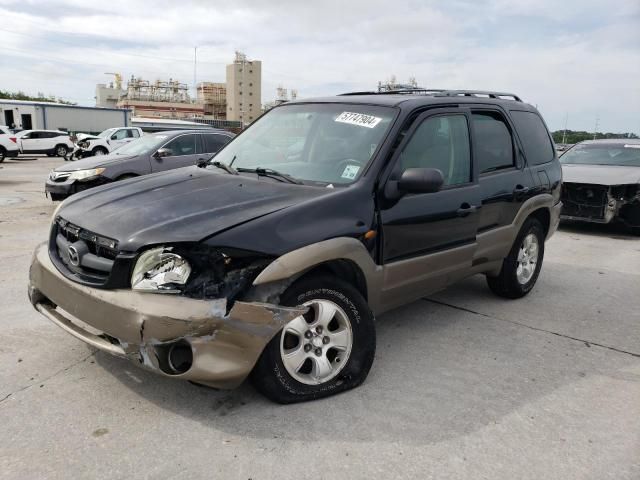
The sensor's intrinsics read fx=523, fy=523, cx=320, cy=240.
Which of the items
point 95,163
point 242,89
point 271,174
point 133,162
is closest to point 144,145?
point 133,162

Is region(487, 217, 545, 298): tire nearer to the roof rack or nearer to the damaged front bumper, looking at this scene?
the roof rack

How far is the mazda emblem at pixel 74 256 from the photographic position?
2.93m

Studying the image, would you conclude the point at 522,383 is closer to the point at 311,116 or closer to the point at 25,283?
the point at 311,116

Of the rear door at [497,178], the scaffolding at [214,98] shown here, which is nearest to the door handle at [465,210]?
the rear door at [497,178]

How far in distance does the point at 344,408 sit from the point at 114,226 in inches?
64.4

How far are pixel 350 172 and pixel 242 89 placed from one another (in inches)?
4766

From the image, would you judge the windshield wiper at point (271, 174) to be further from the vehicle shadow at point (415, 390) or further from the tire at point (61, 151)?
the tire at point (61, 151)

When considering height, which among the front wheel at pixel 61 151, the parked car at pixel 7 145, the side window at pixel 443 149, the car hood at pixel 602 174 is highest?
the side window at pixel 443 149

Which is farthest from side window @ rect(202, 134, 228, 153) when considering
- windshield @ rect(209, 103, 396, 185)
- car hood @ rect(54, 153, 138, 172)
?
windshield @ rect(209, 103, 396, 185)

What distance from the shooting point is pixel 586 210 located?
8930mm

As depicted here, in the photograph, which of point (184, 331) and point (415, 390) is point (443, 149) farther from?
point (184, 331)

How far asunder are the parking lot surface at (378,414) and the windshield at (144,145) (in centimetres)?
583

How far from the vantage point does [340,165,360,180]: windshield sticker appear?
3.41 metres

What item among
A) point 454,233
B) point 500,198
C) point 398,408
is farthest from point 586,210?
point 398,408
